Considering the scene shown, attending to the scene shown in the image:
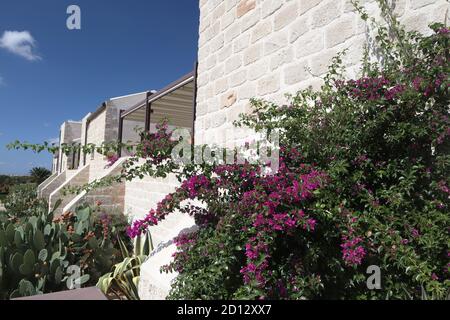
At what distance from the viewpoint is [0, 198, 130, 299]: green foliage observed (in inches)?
133

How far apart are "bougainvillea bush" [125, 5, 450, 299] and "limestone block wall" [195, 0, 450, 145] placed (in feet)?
0.99

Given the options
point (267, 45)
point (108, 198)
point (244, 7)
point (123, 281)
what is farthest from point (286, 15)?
point (108, 198)

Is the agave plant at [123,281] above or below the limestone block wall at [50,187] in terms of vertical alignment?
below

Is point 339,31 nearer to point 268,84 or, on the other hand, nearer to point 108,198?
point 268,84

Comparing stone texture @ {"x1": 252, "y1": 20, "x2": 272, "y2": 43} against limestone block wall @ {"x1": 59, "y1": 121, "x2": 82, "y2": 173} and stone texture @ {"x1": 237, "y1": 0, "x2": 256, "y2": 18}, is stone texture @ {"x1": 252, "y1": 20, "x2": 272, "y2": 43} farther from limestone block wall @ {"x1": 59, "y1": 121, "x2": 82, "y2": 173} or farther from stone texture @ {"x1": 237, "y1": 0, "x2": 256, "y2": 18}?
limestone block wall @ {"x1": 59, "y1": 121, "x2": 82, "y2": 173}

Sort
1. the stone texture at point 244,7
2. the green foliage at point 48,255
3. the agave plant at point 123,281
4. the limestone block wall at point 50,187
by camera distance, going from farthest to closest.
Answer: the limestone block wall at point 50,187 → the agave plant at point 123,281 → the green foliage at point 48,255 → the stone texture at point 244,7

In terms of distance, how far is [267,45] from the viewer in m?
2.98

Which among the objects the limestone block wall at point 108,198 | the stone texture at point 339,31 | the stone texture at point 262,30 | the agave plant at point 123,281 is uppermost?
the stone texture at point 262,30

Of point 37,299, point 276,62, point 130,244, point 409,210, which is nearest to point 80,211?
point 130,244

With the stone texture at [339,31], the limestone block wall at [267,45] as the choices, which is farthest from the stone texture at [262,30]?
the stone texture at [339,31]

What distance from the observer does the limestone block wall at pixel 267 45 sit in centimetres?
220

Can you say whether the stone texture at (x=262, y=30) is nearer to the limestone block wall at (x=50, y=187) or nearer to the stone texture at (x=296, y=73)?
the stone texture at (x=296, y=73)

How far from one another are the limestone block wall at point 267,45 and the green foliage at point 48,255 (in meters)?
2.24

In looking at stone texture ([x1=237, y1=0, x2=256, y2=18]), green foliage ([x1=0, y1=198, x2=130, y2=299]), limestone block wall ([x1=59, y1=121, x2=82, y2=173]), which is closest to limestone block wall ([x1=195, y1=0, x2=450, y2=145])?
stone texture ([x1=237, y1=0, x2=256, y2=18])
